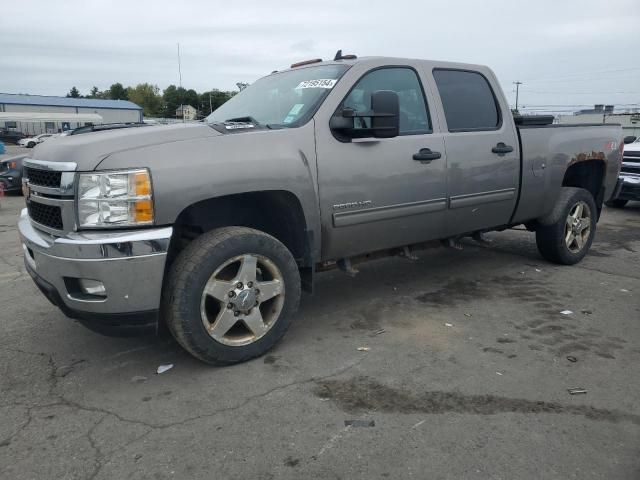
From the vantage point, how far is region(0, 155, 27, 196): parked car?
41.4 ft

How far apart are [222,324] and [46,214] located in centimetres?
124

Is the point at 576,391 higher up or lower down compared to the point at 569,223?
lower down

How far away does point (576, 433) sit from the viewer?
2666mm

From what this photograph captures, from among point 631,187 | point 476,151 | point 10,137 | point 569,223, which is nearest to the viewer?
point 476,151

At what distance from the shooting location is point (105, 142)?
2998 mm

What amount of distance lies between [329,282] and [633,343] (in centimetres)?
264

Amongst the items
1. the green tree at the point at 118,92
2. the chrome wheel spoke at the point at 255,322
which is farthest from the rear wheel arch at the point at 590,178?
the green tree at the point at 118,92

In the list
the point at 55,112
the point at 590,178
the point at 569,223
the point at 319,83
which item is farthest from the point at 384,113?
the point at 55,112

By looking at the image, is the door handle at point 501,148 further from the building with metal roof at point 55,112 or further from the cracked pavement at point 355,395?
the building with metal roof at point 55,112

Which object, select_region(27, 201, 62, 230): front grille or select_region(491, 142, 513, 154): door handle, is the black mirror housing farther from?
select_region(27, 201, 62, 230): front grille

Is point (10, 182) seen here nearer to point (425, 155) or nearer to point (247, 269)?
point (247, 269)

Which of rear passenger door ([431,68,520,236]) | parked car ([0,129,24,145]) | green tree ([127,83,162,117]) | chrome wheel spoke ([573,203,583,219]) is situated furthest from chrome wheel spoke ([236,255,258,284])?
green tree ([127,83,162,117])

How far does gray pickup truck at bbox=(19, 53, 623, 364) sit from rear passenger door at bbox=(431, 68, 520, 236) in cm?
1

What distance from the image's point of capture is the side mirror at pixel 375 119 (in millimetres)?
3572
